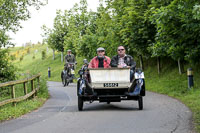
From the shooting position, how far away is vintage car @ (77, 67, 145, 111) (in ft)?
34.2

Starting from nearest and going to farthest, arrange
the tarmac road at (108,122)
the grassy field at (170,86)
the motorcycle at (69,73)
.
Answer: the tarmac road at (108,122), the grassy field at (170,86), the motorcycle at (69,73)

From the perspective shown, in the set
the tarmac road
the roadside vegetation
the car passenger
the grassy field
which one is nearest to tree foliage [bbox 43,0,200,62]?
the roadside vegetation

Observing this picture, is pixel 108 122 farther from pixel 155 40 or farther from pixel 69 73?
pixel 69 73

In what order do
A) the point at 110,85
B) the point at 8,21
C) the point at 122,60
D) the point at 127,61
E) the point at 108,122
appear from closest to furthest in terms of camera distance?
the point at 108,122
the point at 110,85
the point at 127,61
the point at 122,60
the point at 8,21

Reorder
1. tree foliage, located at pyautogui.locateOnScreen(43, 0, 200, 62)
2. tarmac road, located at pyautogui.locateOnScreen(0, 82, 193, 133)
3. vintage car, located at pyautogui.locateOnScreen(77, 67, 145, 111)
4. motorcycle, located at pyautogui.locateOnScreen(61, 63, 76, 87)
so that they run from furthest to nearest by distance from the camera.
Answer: motorcycle, located at pyautogui.locateOnScreen(61, 63, 76, 87) < tree foliage, located at pyautogui.locateOnScreen(43, 0, 200, 62) < vintage car, located at pyautogui.locateOnScreen(77, 67, 145, 111) < tarmac road, located at pyautogui.locateOnScreen(0, 82, 193, 133)

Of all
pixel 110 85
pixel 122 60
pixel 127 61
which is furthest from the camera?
pixel 122 60

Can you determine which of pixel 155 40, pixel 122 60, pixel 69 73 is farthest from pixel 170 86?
pixel 122 60

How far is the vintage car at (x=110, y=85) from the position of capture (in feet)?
34.2

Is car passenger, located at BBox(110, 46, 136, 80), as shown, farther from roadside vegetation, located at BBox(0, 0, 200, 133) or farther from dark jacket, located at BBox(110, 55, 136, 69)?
roadside vegetation, located at BBox(0, 0, 200, 133)

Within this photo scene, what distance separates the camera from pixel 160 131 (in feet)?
23.0

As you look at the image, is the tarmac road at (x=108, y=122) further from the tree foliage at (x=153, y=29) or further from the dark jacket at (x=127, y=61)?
the tree foliage at (x=153, y=29)

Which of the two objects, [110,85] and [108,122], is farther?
[110,85]

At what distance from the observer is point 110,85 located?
1043 cm

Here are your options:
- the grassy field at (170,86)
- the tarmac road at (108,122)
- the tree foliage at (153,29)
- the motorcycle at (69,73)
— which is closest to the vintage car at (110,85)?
the tarmac road at (108,122)
